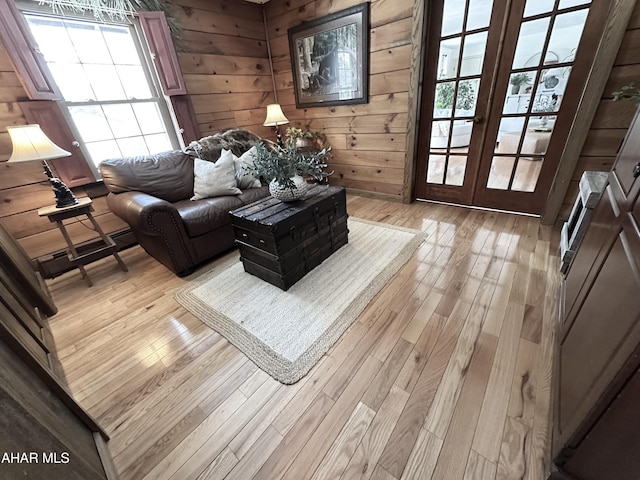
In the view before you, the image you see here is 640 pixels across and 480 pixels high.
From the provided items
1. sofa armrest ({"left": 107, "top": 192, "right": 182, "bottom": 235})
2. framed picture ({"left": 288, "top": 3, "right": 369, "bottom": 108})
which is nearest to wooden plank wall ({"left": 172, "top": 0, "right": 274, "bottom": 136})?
framed picture ({"left": 288, "top": 3, "right": 369, "bottom": 108})

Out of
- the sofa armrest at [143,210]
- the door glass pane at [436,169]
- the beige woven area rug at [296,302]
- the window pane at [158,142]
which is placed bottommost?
the beige woven area rug at [296,302]

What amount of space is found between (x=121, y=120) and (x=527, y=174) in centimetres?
396

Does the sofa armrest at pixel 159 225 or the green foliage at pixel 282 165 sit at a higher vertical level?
the green foliage at pixel 282 165

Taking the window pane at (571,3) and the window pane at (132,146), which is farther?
the window pane at (132,146)

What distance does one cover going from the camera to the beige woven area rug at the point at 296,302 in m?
1.40

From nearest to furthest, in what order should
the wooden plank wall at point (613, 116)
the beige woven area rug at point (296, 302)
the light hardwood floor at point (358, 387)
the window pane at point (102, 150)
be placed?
1. the light hardwood floor at point (358, 387)
2. the beige woven area rug at point (296, 302)
3. the wooden plank wall at point (613, 116)
4. the window pane at point (102, 150)

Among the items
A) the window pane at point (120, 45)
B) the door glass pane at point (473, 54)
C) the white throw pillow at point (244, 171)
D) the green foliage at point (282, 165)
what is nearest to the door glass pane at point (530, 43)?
the door glass pane at point (473, 54)

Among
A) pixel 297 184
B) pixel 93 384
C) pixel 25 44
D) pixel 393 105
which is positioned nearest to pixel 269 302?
pixel 297 184

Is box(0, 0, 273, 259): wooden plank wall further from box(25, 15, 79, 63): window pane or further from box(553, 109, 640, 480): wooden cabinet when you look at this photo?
box(553, 109, 640, 480): wooden cabinet

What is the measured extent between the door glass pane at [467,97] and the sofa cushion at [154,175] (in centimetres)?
266

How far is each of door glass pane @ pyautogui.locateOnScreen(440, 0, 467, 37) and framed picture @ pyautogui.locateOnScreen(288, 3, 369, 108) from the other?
726mm

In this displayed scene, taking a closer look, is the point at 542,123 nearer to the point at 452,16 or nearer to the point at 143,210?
the point at 452,16

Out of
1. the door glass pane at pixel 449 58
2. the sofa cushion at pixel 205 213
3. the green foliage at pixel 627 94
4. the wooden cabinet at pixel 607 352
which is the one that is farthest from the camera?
the door glass pane at pixel 449 58

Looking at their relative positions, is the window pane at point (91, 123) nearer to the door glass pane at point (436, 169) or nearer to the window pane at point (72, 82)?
the window pane at point (72, 82)
